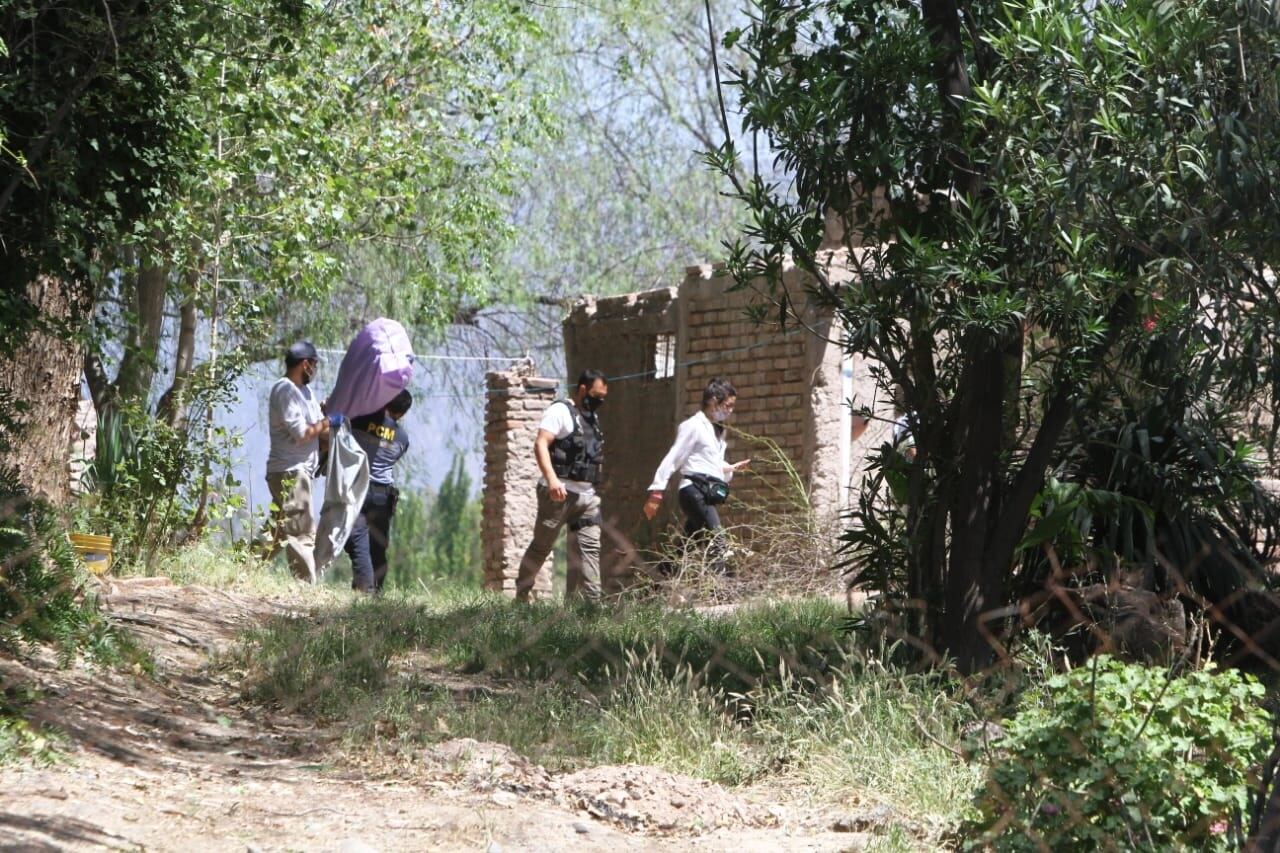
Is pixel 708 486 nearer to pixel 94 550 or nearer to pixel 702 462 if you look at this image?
pixel 702 462

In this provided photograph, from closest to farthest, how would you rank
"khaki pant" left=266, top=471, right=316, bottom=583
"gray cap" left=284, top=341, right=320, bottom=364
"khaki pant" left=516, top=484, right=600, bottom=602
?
"khaki pant" left=516, top=484, right=600, bottom=602, "gray cap" left=284, top=341, right=320, bottom=364, "khaki pant" left=266, top=471, right=316, bottom=583

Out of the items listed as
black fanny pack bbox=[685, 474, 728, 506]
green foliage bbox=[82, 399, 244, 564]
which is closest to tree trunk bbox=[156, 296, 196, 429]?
green foliage bbox=[82, 399, 244, 564]

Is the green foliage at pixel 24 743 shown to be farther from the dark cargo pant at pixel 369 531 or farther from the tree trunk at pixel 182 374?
the tree trunk at pixel 182 374

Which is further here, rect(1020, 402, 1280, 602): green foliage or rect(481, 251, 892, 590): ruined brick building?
rect(481, 251, 892, 590): ruined brick building

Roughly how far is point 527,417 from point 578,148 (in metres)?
9.01

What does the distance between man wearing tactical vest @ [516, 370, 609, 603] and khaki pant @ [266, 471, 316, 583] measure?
162 cm

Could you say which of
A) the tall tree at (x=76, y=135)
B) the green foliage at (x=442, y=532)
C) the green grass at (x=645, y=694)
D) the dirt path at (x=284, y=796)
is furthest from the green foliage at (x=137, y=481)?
the green foliage at (x=442, y=532)

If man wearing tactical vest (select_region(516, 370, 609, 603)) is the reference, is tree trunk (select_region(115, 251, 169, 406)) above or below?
above

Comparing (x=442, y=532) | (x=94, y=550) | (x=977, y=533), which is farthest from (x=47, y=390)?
(x=442, y=532)

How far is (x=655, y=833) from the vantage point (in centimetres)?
491

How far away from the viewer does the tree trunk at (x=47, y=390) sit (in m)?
7.45

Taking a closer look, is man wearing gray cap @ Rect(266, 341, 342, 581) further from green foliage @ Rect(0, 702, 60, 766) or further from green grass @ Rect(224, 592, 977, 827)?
green foliage @ Rect(0, 702, 60, 766)

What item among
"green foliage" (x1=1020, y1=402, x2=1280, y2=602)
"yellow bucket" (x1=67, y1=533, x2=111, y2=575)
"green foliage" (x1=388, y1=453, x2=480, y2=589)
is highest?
"green foliage" (x1=1020, y1=402, x2=1280, y2=602)

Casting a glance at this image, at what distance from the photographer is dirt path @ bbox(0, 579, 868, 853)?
4.50 m
